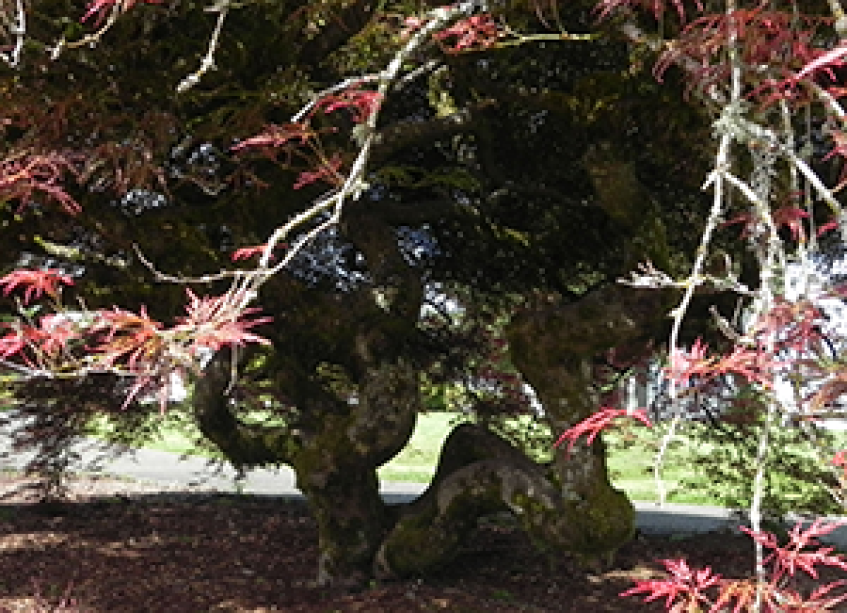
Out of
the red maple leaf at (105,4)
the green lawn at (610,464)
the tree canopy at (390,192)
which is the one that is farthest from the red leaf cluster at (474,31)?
the green lawn at (610,464)

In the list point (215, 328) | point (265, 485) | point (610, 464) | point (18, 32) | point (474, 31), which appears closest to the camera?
point (215, 328)

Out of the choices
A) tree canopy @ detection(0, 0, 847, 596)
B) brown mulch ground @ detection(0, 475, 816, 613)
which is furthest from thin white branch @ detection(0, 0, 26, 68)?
brown mulch ground @ detection(0, 475, 816, 613)

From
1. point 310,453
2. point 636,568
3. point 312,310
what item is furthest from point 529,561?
point 312,310

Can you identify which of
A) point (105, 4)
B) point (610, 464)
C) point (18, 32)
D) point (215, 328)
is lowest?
point (610, 464)

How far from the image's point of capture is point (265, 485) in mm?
12117

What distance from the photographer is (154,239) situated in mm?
4551

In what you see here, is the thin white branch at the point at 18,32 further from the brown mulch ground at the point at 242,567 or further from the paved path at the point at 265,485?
the paved path at the point at 265,485

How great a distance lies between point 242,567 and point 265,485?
5853 mm

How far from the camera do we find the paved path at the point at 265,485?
28.4 feet

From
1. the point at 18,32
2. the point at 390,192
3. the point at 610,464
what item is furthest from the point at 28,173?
the point at 610,464

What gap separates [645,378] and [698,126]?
11.1ft

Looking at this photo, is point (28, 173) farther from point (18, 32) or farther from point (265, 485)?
point (265, 485)

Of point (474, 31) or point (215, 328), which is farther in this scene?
point (474, 31)

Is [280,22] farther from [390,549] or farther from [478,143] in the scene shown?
[390,549]
